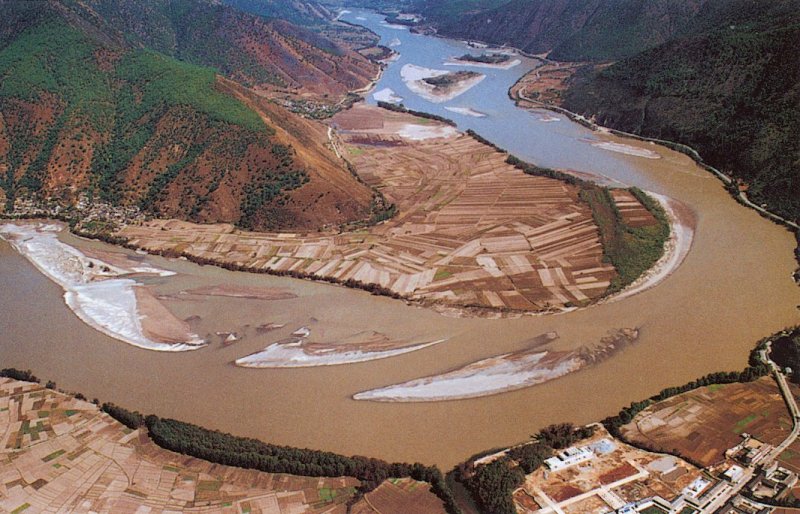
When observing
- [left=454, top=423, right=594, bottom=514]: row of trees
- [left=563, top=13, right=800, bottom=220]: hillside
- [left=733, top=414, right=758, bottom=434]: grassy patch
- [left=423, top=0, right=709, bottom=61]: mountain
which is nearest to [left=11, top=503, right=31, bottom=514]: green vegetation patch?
[left=454, top=423, right=594, bottom=514]: row of trees

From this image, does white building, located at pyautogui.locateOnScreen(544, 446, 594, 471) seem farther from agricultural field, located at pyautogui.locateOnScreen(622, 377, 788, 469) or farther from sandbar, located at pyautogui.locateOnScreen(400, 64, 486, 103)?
sandbar, located at pyautogui.locateOnScreen(400, 64, 486, 103)

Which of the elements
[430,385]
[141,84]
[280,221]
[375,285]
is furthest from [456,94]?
[430,385]

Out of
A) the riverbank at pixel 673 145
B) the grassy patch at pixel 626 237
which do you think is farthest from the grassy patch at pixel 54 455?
the riverbank at pixel 673 145

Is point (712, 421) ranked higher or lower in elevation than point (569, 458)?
higher

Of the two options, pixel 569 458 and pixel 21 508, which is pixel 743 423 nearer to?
pixel 569 458

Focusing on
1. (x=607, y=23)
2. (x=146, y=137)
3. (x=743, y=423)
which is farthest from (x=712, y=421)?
(x=607, y=23)
